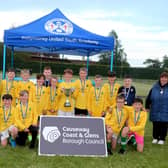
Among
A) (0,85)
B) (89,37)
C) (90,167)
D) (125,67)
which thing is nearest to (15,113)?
(0,85)

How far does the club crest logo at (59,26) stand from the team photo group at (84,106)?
12.1 ft

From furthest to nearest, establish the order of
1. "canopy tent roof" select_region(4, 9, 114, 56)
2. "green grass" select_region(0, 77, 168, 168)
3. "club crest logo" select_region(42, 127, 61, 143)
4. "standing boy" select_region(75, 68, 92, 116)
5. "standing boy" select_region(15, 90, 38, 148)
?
"canopy tent roof" select_region(4, 9, 114, 56)
"standing boy" select_region(75, 68, 92, 116)
"standing boy" select_region(15, 90, 38, 148)
"club crest logo" select_region(42, 127, 61, 143)
"green grass" select_region(0, 77, 168, 168)

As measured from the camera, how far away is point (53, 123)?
237 inches

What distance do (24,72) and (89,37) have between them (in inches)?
171

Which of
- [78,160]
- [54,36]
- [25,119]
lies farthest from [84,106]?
[54,36]

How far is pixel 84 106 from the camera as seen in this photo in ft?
23.5

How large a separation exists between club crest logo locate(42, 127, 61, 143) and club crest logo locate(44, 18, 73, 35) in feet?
18.3

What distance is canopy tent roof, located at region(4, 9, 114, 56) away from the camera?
10.6 metres

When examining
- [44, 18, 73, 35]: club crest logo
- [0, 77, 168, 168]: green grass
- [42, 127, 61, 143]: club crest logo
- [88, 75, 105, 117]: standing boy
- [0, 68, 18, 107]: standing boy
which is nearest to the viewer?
[0, 77, 168, 168]: green grass

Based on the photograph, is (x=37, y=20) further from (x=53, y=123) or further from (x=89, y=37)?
(x=53, y=123)

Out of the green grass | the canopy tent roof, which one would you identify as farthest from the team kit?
the canopy tent roof

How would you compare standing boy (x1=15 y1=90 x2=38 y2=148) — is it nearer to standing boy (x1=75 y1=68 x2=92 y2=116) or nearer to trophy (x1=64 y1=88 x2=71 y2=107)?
trophy (x1=64 y1=88 x2=71 y2=107)

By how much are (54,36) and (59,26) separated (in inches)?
24.5

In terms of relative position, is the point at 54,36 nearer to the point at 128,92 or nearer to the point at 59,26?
the point at 59,26
